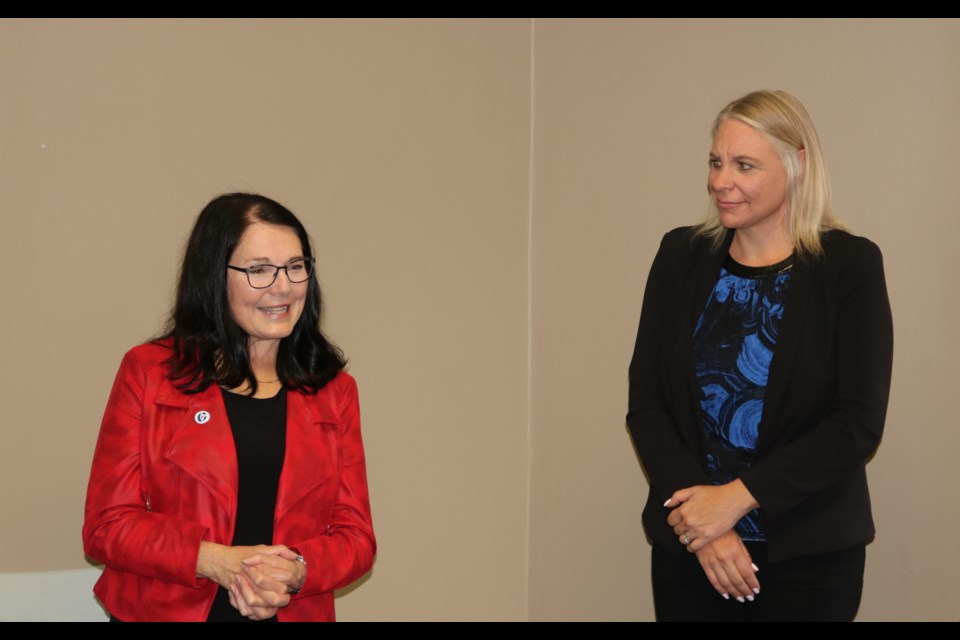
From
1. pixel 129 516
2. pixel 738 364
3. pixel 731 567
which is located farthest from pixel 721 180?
pixel 129 516

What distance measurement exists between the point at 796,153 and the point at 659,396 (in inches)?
26.7

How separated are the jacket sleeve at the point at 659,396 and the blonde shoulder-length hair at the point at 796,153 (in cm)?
29

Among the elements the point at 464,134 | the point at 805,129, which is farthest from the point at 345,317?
the point at 805,129

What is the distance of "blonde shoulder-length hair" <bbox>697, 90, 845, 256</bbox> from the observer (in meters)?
2.69

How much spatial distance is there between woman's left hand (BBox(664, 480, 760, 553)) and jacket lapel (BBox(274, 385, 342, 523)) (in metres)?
0.80

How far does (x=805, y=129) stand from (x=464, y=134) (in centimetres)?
165

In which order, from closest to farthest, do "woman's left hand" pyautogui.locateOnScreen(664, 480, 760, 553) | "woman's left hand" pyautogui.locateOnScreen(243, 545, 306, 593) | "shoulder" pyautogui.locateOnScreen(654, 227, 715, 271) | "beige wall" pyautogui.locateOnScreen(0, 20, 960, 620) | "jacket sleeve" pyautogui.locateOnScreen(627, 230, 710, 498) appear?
"woman's left hand" pyautogui.locateOnScreen(243, 545, 306, 593), "woman's left hand" pyautogui.locateOnScreen(664, 480, 760, 553), "jacket sleeve" pyautogui.locateOnScreen(627, 230, 710, 498), "shoulder" pyautogui.locateOnScreen(654, 227, 715, 271), "beige wall" pyautogui.locateOnScreen(0, 20, 960, 620)

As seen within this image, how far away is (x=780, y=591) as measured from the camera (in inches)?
102

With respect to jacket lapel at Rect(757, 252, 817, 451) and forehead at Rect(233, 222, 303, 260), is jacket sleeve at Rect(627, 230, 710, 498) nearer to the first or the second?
jacket lapel at Rect(757, 252, 817, 451)

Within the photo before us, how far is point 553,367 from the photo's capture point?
13.9 feet

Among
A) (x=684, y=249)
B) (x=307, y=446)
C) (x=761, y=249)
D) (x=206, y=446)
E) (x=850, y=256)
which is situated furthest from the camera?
(x=684, y=249)

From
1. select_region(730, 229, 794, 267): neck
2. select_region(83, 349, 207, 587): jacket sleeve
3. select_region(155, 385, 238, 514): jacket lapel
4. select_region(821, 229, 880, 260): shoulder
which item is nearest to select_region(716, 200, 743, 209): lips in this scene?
select_region(730, 229, 794, 267): neck

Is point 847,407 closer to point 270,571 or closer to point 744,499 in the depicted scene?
point 744,499

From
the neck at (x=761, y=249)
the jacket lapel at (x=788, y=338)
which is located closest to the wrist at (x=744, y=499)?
the jacket lapel at (x=788, y=338)
